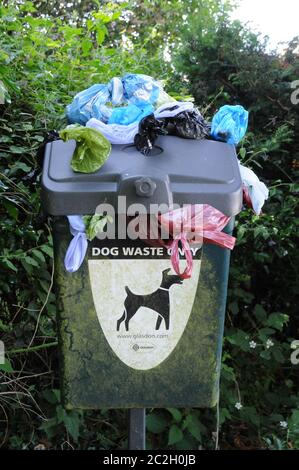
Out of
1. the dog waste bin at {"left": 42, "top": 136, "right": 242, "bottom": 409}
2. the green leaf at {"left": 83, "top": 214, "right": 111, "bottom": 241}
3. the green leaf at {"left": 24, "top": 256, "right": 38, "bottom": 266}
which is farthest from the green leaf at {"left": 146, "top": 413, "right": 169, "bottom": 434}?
the green leaf at {"left": 83, "top": 214, "right": 111, "bottom": 241}

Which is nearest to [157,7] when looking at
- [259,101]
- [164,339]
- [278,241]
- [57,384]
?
[259,101]

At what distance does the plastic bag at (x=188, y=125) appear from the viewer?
7.75 ft

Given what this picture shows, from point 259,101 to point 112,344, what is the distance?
1887mm

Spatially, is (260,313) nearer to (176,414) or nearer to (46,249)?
(176,414)

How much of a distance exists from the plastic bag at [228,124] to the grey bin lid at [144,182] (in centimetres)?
16

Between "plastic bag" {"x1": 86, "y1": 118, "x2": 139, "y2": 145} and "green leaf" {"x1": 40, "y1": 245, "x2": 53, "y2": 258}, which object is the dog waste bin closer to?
"plastic bag" {"x1": 86, "y1": 118, "x2": 139, "y2": 145}

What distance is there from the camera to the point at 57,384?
125 inches

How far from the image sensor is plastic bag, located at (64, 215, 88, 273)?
217 centimetres

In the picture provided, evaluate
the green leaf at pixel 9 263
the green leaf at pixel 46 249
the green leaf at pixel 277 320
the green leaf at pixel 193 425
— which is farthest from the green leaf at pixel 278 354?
the green leaf at pixel 9 263

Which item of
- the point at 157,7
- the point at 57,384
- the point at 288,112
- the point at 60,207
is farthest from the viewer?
the point at 157,7

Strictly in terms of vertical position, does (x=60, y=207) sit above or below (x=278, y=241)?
above

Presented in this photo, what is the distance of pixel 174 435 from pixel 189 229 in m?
1.35
